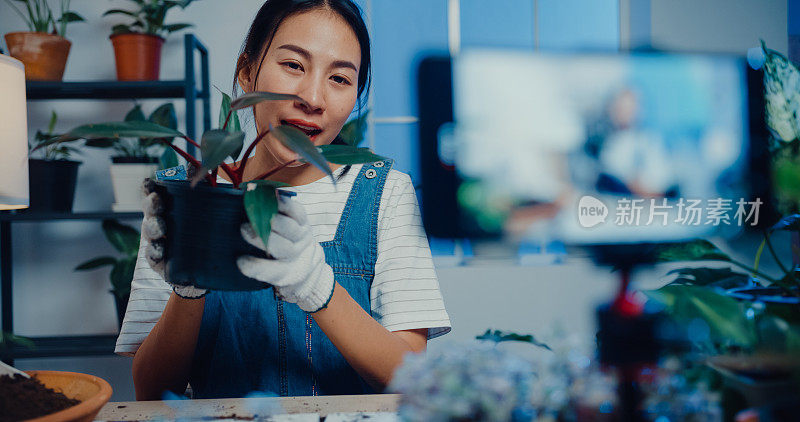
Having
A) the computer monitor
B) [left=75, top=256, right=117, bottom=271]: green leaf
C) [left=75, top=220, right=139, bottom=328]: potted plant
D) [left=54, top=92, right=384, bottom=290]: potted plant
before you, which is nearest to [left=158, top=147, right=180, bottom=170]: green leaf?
[left=75, top=220, right=139, bottom=328]: potted plant

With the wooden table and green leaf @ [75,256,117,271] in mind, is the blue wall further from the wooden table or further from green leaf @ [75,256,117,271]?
the wooden table

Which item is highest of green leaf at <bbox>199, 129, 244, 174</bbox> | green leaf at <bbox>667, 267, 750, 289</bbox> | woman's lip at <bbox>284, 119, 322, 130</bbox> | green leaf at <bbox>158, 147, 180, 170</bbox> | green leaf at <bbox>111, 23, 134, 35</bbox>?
green leaf at <bbox>111, 23, 134, 35</bbox>

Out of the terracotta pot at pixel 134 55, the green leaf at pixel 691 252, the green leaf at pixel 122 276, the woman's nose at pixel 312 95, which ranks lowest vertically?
the green leaf at pixel 122 276

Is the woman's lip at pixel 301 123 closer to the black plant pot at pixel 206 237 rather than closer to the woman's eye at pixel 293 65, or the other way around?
the woman's eye at pixel 293 65

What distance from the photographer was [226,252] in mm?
434

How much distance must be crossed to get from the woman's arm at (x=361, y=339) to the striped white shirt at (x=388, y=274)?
64mm

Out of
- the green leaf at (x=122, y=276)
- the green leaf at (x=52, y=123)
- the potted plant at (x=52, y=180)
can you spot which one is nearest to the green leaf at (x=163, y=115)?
the potted plant at (x=52, y=180)

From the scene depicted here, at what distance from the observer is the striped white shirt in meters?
0.84

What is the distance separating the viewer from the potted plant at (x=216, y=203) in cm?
39

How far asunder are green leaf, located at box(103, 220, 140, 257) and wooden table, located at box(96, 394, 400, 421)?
1269 mm

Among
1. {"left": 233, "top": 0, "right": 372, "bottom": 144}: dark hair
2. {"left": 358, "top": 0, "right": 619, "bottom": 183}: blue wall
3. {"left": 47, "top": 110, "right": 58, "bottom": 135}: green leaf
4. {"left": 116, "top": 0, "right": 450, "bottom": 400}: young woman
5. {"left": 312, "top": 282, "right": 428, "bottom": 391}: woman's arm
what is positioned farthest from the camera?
{"left": 358, "top": 0, "right": 619, "bottom": 183}: blue wall

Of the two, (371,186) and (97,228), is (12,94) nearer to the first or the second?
(371,186)

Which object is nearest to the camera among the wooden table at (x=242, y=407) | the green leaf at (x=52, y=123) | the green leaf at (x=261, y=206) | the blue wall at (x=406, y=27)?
the green leaf at (x=261, y=206)

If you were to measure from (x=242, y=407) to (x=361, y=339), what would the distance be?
204 millimetres
